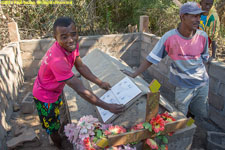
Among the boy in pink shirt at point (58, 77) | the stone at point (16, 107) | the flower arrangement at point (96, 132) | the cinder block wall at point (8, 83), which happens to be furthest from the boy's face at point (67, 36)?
the stone at point (16, 107)

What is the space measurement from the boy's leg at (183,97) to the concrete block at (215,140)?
729 mm

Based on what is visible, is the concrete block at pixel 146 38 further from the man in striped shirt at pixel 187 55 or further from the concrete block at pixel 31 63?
the concrete block at pixel 31 63

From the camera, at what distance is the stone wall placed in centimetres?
505

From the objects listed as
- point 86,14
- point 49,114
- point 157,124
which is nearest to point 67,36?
point 49,114

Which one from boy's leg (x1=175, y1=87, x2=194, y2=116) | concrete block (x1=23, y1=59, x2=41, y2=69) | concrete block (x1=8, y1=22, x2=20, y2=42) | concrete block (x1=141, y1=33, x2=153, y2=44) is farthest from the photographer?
concrete block (x1=141, y1=33, x2=153, y2=44)

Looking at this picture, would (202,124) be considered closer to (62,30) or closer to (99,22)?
(62,30)

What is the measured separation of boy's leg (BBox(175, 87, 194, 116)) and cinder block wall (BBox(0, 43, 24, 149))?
2.57 metres

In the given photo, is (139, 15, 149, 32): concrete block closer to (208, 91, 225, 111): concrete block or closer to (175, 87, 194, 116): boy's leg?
(208, 91, 225, 111): concrete block

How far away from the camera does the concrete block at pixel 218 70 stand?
309 centimetres

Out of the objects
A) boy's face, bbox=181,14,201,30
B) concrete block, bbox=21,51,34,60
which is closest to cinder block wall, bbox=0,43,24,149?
concrete block, bbox=21,51,34,60

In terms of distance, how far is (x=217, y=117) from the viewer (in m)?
3.35

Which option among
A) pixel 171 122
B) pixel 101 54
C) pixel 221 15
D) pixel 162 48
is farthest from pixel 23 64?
pixel 221 15

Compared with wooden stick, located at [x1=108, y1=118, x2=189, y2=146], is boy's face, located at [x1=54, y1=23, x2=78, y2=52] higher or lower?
higher

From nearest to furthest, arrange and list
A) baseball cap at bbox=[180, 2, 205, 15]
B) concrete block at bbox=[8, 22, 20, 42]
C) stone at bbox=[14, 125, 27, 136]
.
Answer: baseball cap at bbox=[180, 2, 205, 15] < stone at bbox=[14, 125, 27, 136] < concrete block at bbox=[8, 22, 20, 42]
